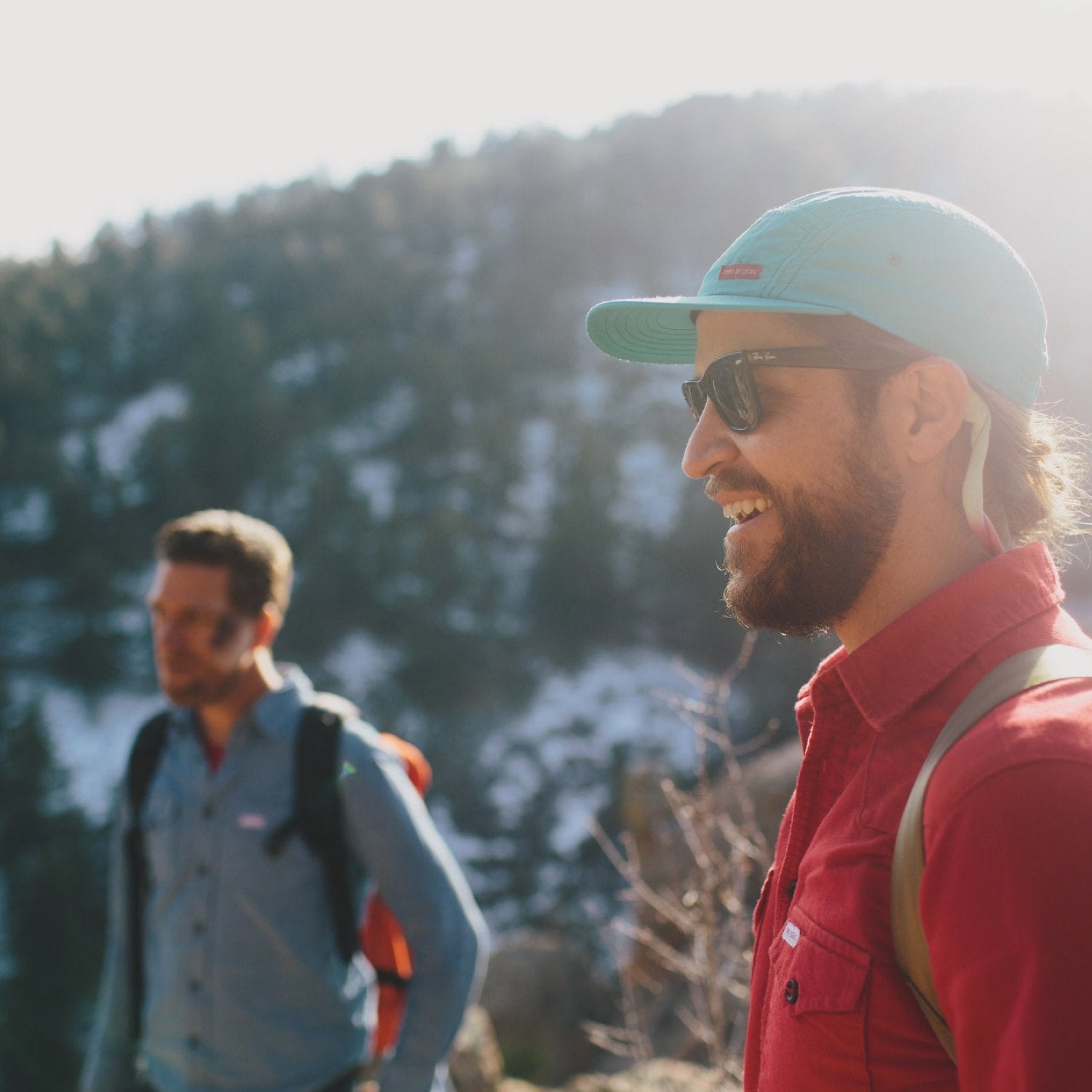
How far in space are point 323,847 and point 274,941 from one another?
0.72 feet

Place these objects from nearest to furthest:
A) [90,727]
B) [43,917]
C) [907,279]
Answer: [907,279] → [43,917] → [90,727]

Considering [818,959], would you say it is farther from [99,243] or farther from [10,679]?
[99,243]

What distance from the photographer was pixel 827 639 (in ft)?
31.4

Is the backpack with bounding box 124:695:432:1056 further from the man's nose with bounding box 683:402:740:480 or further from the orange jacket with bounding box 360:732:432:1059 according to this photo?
the man's nose with bounding box 683:402:740:480

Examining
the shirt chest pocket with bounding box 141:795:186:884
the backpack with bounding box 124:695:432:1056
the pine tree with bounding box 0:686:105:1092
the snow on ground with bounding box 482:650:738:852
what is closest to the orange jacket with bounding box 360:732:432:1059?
the backpack with bounding box 124:695:432:1056

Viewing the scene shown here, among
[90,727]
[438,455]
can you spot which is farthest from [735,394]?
→ [438,455]

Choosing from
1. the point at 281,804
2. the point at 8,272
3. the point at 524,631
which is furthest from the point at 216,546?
the point at 8,272

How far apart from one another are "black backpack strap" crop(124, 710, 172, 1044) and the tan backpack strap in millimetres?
1878

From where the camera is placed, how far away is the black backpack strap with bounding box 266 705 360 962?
6.44ft

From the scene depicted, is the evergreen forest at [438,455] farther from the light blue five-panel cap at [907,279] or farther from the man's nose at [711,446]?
the light blue five-panel cap at [907,279]

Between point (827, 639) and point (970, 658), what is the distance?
29.8 ft

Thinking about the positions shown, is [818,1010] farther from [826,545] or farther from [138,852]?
[138,852]

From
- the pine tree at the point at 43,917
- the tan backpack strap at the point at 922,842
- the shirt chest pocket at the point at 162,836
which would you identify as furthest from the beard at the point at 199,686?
the pine tree at the point at 43,917

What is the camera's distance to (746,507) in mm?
1131
